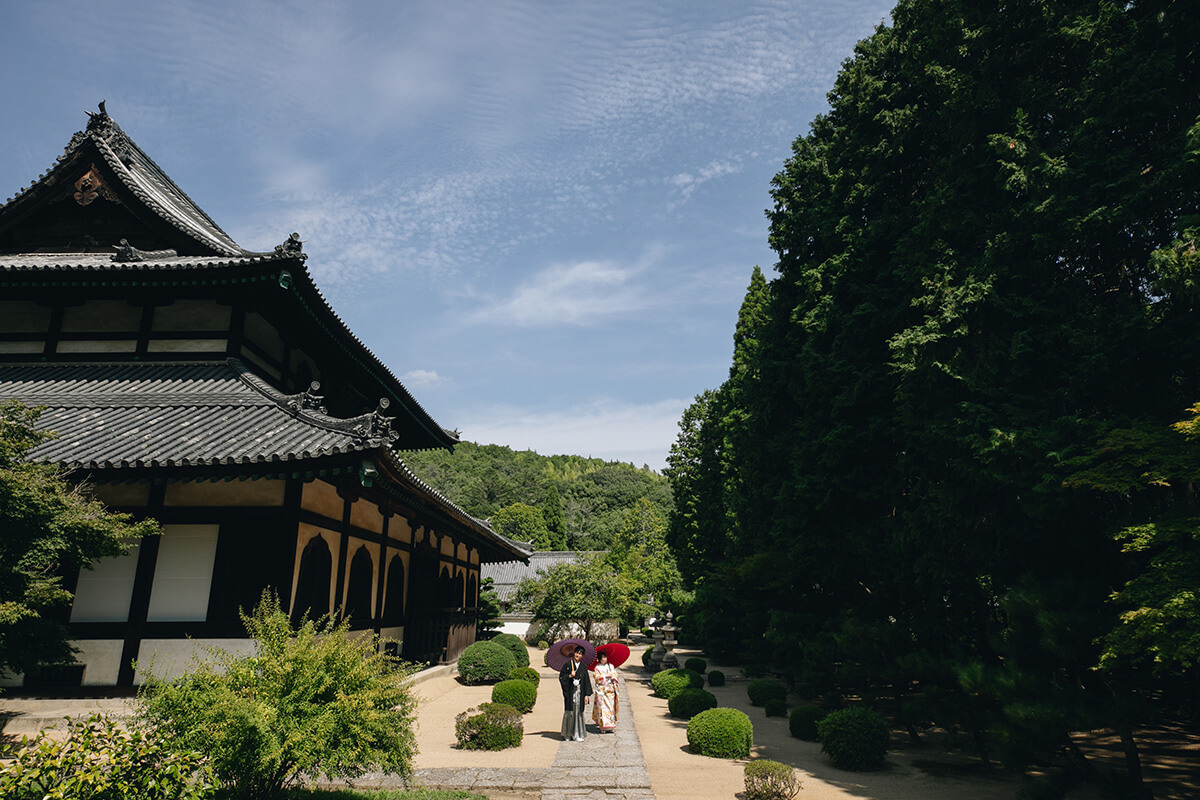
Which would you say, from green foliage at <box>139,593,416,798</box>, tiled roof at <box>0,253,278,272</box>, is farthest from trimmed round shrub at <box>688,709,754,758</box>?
tiled roof at <box>0,253,278,272</box>

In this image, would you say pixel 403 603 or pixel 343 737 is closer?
pixel 343 737

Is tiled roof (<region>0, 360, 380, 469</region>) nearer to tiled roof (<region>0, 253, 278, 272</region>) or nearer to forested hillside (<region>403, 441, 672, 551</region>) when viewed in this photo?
tiled roof (<region>0, 253, 278, 272</region>)

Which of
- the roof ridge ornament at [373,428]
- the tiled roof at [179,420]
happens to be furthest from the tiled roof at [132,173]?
the roof ridge ornament at [373,428]

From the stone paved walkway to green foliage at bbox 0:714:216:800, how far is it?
12.7ft

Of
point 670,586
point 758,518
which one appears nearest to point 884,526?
point 758,518

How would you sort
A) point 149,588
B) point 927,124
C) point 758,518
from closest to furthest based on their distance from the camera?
point 149,588 → point 927,124 → point 758,518

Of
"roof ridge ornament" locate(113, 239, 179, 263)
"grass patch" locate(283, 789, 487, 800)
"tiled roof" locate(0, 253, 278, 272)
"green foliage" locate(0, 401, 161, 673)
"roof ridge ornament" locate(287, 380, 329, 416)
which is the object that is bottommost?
"grass patch" locate(283, 789, 487, 800)

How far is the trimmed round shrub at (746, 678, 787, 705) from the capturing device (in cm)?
1617

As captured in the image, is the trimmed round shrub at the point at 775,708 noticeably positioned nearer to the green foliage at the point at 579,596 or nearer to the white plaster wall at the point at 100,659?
the green foliage at the point at 579,596

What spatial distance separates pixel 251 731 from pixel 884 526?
→ 11.5 meters

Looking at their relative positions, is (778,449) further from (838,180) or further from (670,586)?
(670,586)

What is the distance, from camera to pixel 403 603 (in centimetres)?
1716

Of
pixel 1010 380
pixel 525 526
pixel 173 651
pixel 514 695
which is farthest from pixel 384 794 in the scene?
pixel 525 526

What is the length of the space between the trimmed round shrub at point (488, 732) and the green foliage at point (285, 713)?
471 centimetres
